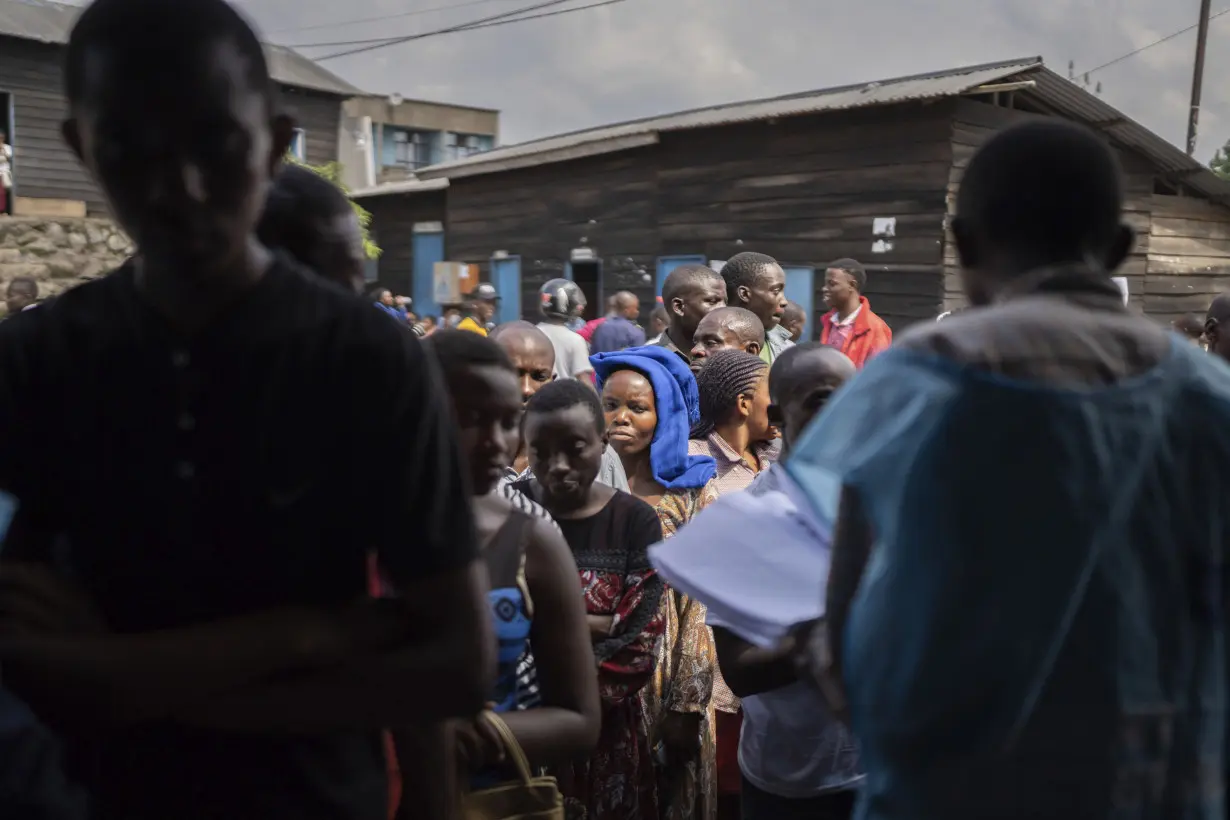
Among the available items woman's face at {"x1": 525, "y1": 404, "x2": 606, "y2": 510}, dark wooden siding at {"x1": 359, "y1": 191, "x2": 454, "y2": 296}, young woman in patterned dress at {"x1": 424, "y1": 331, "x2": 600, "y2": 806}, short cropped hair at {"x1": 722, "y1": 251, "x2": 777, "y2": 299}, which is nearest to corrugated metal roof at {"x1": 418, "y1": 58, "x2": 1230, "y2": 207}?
short cropped hair at {"x1": 722, "y1": 251, "x2": 777, "y2": 299}

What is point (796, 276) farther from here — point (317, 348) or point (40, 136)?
point (40, 136)

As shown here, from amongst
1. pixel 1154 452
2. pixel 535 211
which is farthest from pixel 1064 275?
pixel 535 211

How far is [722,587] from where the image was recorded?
1777mm

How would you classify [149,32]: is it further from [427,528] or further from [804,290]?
[804,290]

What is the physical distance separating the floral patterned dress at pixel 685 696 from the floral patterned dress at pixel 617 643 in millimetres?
222

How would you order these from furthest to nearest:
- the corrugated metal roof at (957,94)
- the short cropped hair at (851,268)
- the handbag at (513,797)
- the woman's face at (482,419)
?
the corrugated metal roof at (957,94), the short cropped hair at (851,268), the woman's face at (482,419), the handbag at (513,797)

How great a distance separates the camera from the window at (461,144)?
43.8 metres

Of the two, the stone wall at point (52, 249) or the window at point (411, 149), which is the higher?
the window at point (411, 149)

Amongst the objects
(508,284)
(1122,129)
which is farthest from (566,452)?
(508,284)

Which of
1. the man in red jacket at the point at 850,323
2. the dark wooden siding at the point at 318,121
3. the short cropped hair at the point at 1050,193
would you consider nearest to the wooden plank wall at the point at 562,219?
the man in red jacket at the point at 850,323

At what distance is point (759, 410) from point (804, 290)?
30.2 feet

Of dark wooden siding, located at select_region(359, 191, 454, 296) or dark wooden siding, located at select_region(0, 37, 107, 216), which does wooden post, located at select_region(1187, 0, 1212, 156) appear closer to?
dark wooden siding, located at select_region(359, 191, 454, 296)

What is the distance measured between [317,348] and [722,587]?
3.06ft

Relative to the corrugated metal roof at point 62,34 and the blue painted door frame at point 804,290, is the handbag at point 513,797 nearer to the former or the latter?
the blue painted door frame at point 804,290
